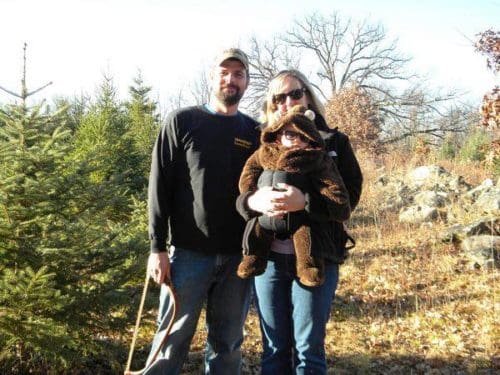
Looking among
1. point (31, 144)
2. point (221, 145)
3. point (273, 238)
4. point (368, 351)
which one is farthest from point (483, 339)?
point (31, 144)

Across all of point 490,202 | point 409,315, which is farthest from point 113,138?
point 490,202

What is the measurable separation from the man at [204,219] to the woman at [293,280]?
268 mm

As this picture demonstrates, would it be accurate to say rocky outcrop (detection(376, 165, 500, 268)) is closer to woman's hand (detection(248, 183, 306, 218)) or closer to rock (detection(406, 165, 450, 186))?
rock (detection(406, 165, 450, 186))

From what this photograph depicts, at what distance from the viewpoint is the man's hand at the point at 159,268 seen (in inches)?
104

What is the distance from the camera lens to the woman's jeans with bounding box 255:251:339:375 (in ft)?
7.78

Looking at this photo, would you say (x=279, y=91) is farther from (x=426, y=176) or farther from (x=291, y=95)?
(x=426, y=176)

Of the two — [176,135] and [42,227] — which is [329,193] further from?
[42,227]

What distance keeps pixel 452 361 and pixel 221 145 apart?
132 inches

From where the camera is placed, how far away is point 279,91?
2.60 m

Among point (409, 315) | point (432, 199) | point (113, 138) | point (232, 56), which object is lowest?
point (409, 315)

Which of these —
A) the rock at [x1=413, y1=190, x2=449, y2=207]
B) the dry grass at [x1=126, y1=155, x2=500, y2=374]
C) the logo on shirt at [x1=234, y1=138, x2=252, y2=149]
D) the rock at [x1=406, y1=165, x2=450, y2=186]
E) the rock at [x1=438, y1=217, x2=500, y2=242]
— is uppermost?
the rock at [x1=406, y1=165, x2=450, y2=186]

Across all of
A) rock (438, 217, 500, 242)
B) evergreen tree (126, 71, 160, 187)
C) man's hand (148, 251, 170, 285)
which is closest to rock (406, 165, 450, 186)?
rock (438, 217, 500, 242)

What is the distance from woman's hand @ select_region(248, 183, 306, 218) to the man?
40 cm

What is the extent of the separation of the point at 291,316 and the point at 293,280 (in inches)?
9.0
